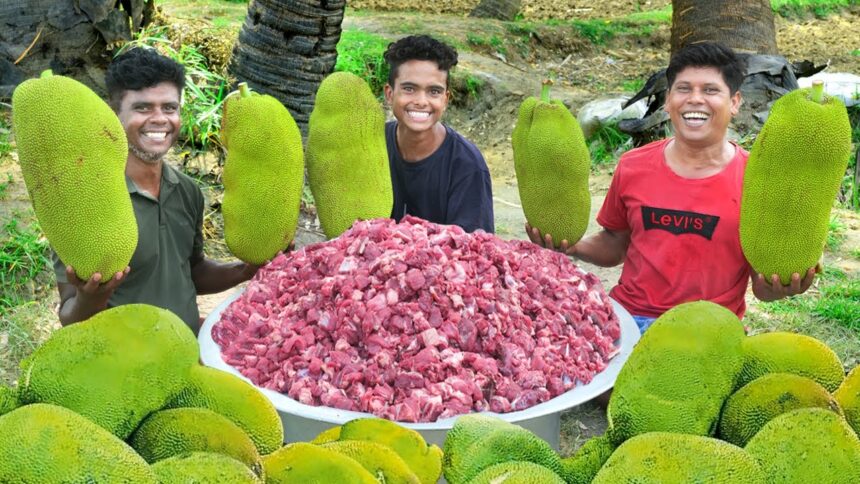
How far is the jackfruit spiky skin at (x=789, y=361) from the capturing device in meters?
1.18

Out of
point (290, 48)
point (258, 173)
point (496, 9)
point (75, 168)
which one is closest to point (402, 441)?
point (75, 168)

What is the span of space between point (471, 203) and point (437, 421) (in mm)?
1322

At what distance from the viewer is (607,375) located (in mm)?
2160

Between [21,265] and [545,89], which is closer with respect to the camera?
[545,89]

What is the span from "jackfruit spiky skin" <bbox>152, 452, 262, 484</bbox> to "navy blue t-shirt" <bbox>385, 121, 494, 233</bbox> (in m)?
2.20

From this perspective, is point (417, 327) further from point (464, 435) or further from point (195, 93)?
point (195, 93)

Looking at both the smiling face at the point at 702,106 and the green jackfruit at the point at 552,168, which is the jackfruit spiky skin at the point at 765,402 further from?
the smiling face at the point at 702,106

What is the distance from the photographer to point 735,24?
20.5 feet

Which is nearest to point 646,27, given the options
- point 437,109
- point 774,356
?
point 437,109

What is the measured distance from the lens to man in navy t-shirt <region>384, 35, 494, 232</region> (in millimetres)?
3105

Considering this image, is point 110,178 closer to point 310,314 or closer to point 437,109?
point 310,314

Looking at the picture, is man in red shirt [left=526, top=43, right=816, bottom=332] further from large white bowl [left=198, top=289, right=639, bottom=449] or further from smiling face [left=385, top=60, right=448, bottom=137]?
large white bowl [left=198, top=289, right=639, bottom=449]

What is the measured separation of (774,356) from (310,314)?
50.9 inches

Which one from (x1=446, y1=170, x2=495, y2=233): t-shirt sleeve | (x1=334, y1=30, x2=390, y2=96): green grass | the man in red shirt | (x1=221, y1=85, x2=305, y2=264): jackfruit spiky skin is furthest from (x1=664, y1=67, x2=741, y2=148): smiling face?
(x1=334, y1=30, x2=390, y2=96): green grass
